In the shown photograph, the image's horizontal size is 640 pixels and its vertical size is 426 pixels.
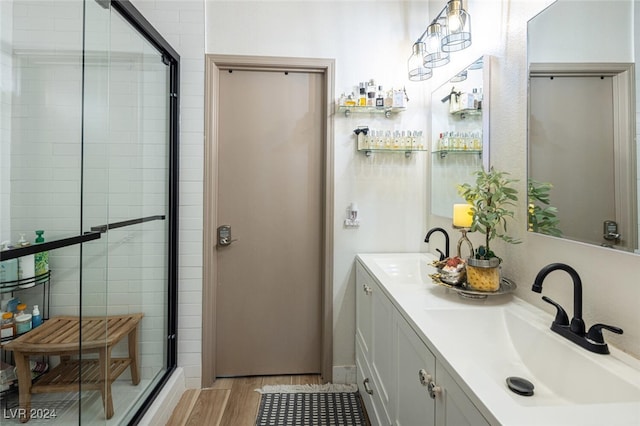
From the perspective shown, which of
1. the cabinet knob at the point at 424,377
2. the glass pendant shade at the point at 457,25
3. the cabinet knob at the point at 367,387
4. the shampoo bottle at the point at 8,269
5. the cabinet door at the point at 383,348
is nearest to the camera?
the cabinet knob at the point at 424,377

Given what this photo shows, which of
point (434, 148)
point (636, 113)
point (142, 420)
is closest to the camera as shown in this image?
point (636, 113)

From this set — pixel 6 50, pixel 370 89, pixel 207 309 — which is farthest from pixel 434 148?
pixel 6 50

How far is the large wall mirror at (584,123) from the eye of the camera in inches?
33.3

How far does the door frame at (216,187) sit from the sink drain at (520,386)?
52.8 inches

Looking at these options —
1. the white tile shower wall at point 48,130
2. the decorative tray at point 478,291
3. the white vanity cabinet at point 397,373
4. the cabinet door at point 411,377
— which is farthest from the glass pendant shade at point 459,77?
the white tile shower wall at point 48,130

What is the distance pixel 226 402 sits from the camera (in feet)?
6.40

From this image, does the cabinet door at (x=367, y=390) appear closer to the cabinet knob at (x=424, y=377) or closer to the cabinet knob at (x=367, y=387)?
the cabinet knob at (x=367, y=387)

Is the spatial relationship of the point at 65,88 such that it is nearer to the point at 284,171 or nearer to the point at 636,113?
the point at 284,171

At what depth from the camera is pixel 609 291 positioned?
0.91m

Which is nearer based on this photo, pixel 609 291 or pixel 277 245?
pixel 609 291

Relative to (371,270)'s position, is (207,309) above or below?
below

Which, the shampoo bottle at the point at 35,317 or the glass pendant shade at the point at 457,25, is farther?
the glass pendant shade at the point at 457,25

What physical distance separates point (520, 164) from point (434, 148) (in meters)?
0.81

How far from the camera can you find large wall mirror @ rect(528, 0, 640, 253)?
0.85 meters
